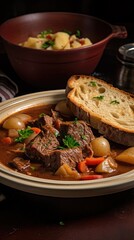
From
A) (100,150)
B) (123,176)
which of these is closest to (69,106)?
(100,150)

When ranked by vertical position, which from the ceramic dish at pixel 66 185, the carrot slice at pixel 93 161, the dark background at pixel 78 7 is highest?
the ceramic dish at pixel 66 185

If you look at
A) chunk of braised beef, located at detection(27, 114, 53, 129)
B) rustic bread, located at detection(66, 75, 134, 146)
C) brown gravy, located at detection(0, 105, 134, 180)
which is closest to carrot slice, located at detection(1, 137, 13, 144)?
brown gravy, located at detection(0, 105, 134, 180)

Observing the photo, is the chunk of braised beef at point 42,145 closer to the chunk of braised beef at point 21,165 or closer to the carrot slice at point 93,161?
the chunk of braised beef at point 21,165

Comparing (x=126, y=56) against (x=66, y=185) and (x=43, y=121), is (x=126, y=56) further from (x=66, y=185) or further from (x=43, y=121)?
(x=66, y=185)

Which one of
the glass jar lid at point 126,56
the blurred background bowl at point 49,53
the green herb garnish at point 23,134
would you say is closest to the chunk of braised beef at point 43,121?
the green herb garnish at point 23,134

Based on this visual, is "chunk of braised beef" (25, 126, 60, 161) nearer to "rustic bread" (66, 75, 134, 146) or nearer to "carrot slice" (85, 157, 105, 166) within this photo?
"carrot slice" (85, 157, 105, 166)

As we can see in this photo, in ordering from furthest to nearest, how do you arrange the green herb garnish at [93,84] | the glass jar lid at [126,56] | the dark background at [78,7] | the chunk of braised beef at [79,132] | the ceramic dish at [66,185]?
the dark background at [78,7] → the glass jar lid at [126,56] → the green herb garnish at [93,84] → the chunk of braised beef at [79,132] → the ceramic dish at [66,185]
